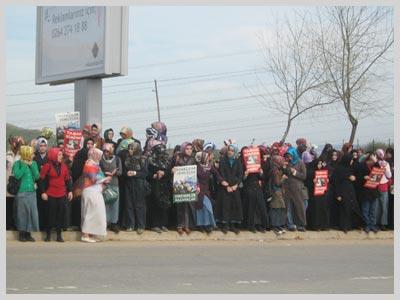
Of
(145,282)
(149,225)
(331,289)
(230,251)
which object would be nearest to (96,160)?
(149,225)

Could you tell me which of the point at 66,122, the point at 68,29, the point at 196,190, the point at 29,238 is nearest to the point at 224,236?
the point at 196,190

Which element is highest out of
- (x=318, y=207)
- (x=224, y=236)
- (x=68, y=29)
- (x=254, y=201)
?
(x=68, y=29)

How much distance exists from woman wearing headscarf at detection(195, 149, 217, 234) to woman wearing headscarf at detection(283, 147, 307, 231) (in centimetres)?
192

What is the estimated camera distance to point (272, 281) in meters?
11.8

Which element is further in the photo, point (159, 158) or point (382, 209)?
point (382, 209)

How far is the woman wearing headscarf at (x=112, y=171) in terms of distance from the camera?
52.0 feet

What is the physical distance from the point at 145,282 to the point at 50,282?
133 cm

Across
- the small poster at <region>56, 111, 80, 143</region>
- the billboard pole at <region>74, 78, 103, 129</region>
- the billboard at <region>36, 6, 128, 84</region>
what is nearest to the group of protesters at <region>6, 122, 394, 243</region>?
the small poster at <region>56, 111, 80, 143</region>

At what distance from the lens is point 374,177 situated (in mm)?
18594

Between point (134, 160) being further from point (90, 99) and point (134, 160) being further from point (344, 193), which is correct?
point (90, 99)

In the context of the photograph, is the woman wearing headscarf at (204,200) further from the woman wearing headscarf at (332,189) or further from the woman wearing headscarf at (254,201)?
the woman wearing headscarf at (332,189)

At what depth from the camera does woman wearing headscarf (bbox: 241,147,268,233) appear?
56.8 ft

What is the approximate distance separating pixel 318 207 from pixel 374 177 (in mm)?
1545

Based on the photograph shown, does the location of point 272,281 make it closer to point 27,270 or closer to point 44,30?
point 27,270
